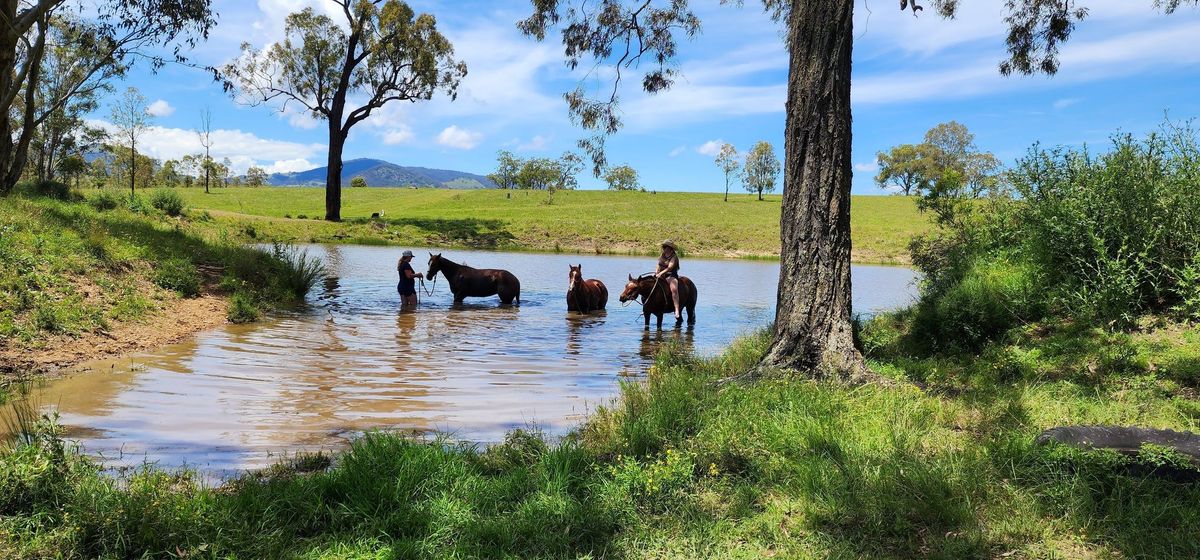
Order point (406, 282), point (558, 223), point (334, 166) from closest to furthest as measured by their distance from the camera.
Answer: point (406, 282) → point (334, 166) → point (558, 223)

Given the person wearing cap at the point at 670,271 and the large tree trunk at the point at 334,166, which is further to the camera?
the large tree trunk at the point at 334,166

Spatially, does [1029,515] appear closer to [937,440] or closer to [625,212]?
[937,440]

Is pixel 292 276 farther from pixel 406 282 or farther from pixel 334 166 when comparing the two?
pixel 334 166

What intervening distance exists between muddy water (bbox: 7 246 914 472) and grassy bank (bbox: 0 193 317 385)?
2.44ft

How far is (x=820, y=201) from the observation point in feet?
23.3

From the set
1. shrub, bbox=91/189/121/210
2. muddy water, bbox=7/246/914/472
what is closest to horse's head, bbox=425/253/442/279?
muddy water, bbox=7/246/914/472

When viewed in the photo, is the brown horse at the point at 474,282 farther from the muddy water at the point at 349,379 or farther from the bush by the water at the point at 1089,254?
the bush by the water at the point at 1089,254

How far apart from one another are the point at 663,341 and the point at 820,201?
6710 mm

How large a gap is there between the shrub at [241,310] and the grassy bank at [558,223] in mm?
19278

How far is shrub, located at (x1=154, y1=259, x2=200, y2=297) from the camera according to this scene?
39.4ft

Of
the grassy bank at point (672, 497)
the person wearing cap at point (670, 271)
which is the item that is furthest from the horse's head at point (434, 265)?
the grassy bank at point (672, 497)

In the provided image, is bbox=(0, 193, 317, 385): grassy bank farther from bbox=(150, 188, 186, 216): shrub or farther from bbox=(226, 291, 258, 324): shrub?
bbox=(150, 188, 186, 216): shrub

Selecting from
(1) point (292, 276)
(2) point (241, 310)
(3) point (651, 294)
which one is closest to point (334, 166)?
(1) point (292, 276)

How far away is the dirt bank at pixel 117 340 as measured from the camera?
285 inches
